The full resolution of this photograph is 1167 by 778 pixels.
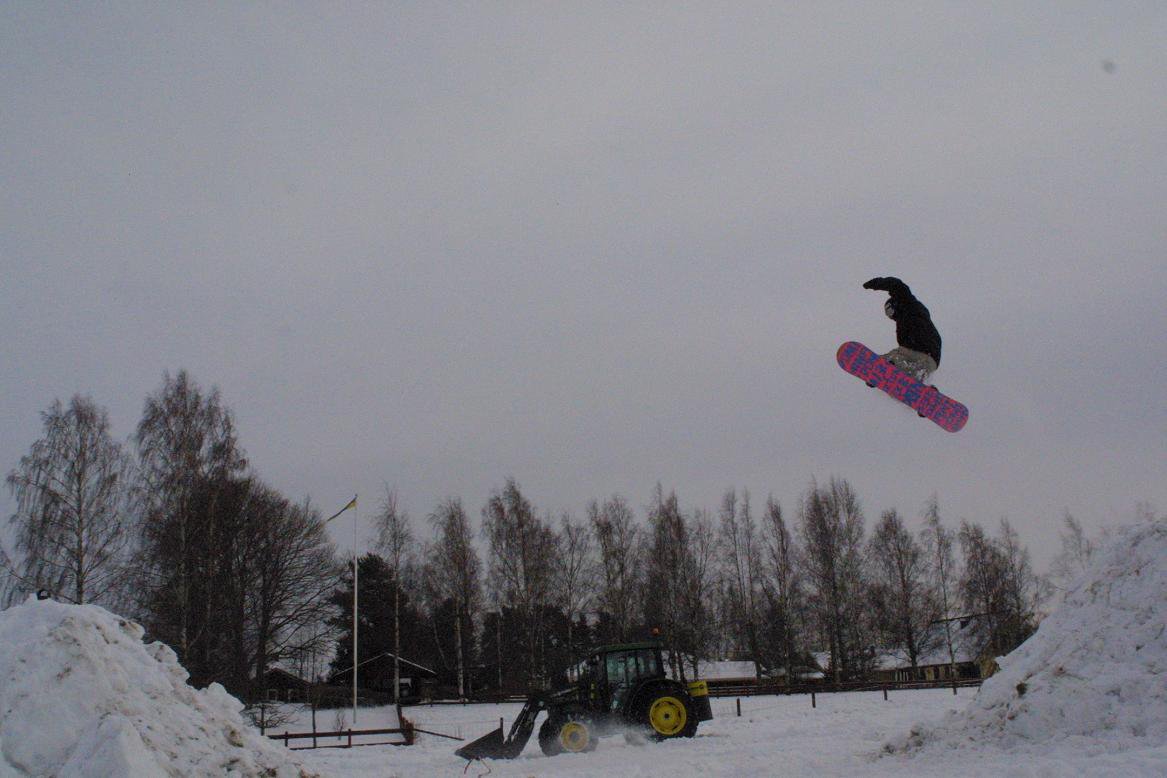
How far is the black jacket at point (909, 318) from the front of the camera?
24.4 feet

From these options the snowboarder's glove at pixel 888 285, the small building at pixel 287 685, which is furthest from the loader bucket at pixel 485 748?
the small building at pixel 287 685

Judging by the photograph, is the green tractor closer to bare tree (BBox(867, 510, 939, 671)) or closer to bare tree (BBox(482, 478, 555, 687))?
bare tree (BBox(482, 478, 555, 687))

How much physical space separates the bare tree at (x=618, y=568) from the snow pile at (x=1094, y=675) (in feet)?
105

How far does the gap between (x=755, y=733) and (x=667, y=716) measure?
9.57ft

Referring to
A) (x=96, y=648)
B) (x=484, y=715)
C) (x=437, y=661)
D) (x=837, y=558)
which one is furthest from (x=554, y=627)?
(x=96, y=648)

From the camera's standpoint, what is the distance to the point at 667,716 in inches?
677

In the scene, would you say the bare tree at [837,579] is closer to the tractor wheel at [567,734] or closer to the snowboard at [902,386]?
the tractor wheel at [567,734]

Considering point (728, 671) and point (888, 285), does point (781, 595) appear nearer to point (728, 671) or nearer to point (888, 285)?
point (728, 671)

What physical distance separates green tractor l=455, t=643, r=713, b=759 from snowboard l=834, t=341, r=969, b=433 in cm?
1057

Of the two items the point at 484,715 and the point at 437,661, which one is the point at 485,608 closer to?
the point at 437,661

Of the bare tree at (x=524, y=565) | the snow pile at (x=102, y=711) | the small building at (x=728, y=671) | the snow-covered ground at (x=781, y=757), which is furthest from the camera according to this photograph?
the small building at (x=728, y=671)

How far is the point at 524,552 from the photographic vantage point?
43.2 metres

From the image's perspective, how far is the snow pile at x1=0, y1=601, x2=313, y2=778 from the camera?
251 inches

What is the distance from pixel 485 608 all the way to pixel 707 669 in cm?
A: 1503
